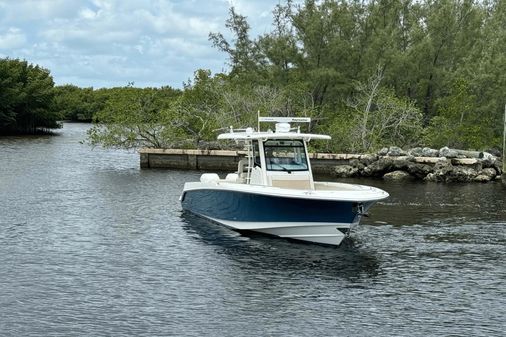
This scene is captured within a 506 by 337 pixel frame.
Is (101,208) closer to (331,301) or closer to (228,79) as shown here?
(331,301)

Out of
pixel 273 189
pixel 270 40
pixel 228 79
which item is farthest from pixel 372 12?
pixel 273 189

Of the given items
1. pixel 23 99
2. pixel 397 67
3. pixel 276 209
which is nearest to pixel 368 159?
pixel 397 67

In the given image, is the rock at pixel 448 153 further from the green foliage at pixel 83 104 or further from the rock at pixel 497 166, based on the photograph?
the green foliage at pixel 83 104

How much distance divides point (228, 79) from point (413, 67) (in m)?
16.0

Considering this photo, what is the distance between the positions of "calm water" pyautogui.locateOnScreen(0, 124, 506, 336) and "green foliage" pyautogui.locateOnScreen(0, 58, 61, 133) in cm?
6916

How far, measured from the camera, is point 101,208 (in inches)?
1186

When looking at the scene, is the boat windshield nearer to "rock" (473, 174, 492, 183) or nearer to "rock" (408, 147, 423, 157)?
"rock" (473, 174, 492, 183)

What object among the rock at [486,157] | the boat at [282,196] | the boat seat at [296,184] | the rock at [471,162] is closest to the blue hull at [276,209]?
the boat at [282,196]

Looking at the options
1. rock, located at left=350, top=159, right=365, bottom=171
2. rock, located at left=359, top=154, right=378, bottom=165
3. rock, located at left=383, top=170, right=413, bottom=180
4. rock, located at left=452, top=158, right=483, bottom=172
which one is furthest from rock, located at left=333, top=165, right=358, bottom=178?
rock, located at left=452, top=158, right=483, bottom=172

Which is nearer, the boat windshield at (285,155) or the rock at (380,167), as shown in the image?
the boat windshield at (285,155)

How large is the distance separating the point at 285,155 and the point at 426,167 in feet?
74.6

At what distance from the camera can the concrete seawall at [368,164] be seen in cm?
4403

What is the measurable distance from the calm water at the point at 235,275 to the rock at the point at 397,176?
1245 centimetres

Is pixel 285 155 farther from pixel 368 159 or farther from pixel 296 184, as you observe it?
pixel 368 159
